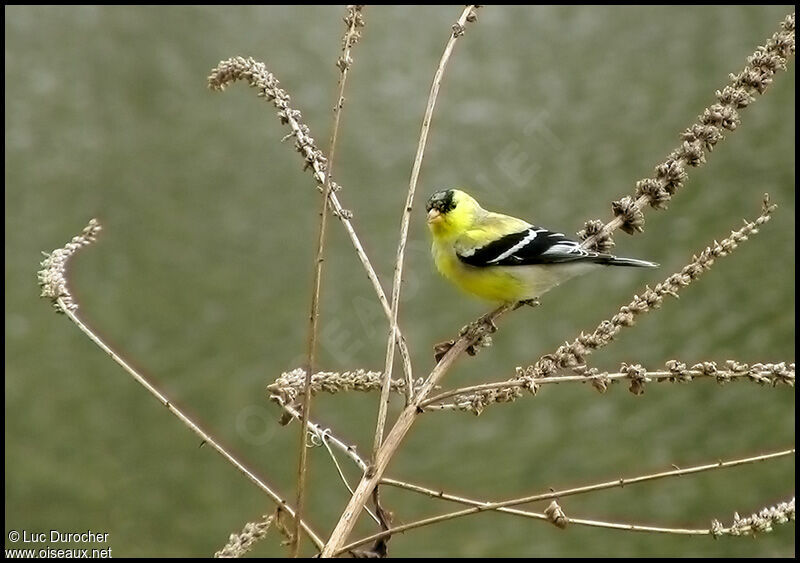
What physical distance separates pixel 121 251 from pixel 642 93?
2353 mm

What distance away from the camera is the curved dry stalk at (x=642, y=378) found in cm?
75

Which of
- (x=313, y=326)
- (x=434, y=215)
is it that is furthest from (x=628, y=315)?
(x=434, y=215)

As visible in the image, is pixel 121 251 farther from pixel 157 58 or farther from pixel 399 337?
pixel 399 337

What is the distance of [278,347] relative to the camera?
389 centimetres

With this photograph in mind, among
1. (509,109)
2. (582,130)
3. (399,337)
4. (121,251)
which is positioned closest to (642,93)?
(582,130)

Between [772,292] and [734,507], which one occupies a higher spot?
[772,292]

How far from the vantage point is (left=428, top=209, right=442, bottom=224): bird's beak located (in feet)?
5.87

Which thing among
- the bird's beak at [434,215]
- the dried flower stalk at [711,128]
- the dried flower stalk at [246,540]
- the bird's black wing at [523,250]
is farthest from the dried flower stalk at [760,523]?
the bird's beak at [434,215]

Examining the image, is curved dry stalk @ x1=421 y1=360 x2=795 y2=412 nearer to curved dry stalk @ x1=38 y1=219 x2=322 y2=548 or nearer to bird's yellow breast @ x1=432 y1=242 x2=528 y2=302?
curved dry stalk @ x1=38 y1=219 x2=322 y2=548

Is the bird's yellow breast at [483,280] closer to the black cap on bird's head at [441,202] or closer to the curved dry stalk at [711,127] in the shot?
the black cap on bird's head at [441,202]

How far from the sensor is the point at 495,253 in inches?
68.6

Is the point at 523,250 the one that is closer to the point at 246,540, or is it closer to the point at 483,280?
the point at 483,280

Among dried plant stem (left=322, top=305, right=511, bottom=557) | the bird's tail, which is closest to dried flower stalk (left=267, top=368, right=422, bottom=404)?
dried plant stem (left=322, top=305, right=511, bottom=557)

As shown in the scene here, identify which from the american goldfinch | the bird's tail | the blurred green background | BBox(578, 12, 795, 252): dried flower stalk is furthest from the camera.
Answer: the blurred green background
